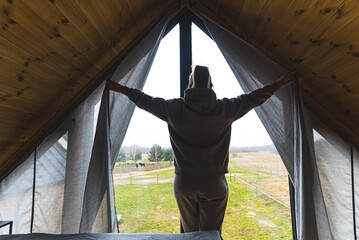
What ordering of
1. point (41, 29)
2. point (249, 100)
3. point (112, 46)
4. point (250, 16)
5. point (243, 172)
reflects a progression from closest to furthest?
point (41, 29), point (249, 100), point (250, 16), point (112, 46), point (243, 172)

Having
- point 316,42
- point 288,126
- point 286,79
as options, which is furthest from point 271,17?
point 288,126

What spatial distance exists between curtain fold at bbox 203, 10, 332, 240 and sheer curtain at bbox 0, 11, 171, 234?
24.1 inches

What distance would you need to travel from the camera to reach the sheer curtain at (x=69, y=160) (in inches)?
54.0

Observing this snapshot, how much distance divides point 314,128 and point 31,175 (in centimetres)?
219

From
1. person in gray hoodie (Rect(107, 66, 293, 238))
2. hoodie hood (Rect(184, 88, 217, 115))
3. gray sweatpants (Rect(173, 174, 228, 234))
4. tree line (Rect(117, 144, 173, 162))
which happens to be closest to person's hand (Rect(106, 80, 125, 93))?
person in gray hoodie (Rect(107, 66, 293, 238))

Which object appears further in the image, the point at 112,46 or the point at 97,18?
the point at 112,46

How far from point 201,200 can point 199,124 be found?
0.45m

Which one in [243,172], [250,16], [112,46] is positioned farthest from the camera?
[243,172]

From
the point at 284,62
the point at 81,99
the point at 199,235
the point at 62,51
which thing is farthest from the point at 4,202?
the point at 284,62

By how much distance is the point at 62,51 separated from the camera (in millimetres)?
1281

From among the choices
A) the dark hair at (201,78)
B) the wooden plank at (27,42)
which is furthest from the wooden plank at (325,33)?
the wooden plank at (27,42)

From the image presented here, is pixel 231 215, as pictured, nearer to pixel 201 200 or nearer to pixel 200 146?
pixel 201 200

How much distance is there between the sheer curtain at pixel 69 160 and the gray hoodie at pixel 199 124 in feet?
1.03

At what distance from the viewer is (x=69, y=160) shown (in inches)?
56.7
